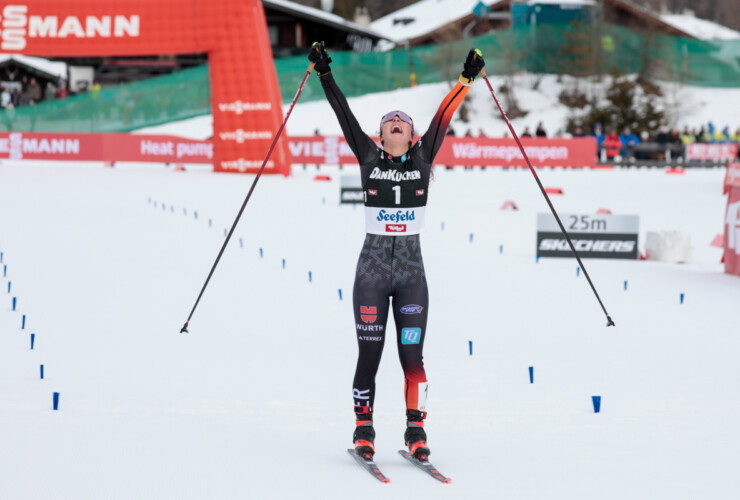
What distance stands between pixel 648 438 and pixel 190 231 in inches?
419

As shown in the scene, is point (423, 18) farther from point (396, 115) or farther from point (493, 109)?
point (396, 115)

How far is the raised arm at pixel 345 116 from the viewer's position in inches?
197

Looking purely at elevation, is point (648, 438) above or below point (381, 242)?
below

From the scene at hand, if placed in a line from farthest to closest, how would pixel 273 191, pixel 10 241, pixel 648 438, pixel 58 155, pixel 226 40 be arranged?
pixel 58 155
pixel 226 40
pixel 273 191
pixel 10 241
pixel 648 438

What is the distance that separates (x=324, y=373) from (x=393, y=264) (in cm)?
214

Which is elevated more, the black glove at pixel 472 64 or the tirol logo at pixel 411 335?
the black glove at pixel 472 64

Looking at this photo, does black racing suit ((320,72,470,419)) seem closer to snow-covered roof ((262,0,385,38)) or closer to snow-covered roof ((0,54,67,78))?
snow-covered roof ((262,0,385,38))

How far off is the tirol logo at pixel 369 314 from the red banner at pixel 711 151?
34939 mm

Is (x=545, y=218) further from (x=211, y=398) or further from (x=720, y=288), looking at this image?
(x=211, y=398)

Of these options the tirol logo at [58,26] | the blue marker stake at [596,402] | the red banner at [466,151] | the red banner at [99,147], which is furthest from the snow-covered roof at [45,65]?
the blue marker stake at [596,402]

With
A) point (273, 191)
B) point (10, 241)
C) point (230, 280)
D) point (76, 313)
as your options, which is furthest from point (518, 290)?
point (273, 191)

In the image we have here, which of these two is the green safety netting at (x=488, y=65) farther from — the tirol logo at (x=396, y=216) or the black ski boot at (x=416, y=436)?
the black ski boot at (x=416, y=436)

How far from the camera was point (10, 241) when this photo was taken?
1338cm

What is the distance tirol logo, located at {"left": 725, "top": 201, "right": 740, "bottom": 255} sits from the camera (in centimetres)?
1199
